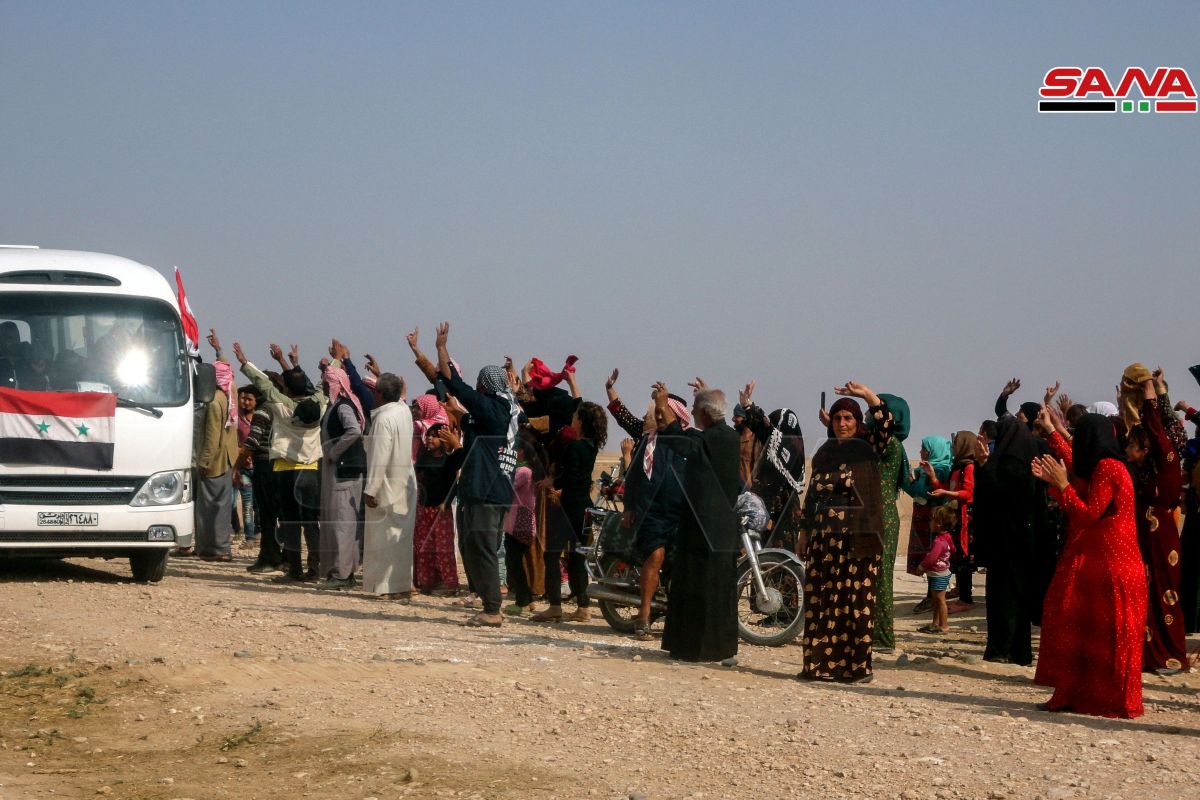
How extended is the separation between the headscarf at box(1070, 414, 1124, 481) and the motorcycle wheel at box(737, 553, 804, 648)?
2.61m

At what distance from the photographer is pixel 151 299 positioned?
12.9 m

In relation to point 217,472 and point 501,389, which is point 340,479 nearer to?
point 501,389

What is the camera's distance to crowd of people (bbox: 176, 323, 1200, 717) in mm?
8727

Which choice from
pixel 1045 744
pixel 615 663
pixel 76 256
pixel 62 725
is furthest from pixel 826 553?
pixel 76 256

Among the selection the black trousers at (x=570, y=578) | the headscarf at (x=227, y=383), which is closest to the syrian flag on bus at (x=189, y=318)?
the headscarf at (x=227, y=383)

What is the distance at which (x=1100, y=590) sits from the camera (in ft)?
Result: 28.1

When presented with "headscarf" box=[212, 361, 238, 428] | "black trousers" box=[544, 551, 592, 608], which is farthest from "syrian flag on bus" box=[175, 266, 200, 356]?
"black trousers" box=[544, 551, 592, 608]

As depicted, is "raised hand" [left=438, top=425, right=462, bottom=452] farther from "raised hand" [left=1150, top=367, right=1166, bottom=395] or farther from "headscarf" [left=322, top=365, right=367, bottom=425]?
"raised hand" [left=1150, top=367, right=1166, bottom=395]

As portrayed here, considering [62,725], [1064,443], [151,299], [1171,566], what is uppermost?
[151,299]

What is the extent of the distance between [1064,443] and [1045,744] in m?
2.79

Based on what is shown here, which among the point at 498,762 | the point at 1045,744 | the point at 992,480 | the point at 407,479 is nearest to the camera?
the point at 498,762

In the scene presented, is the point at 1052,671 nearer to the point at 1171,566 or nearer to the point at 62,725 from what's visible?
the point at 1171,566

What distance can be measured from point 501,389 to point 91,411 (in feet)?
11.1

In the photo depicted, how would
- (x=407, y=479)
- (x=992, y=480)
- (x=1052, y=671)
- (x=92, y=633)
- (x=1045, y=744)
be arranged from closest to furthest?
(x=1045, y=744) < (x=1052, y=671) < (x=92, y=633) < (x=992, y=480) < (x=407, y=479)
